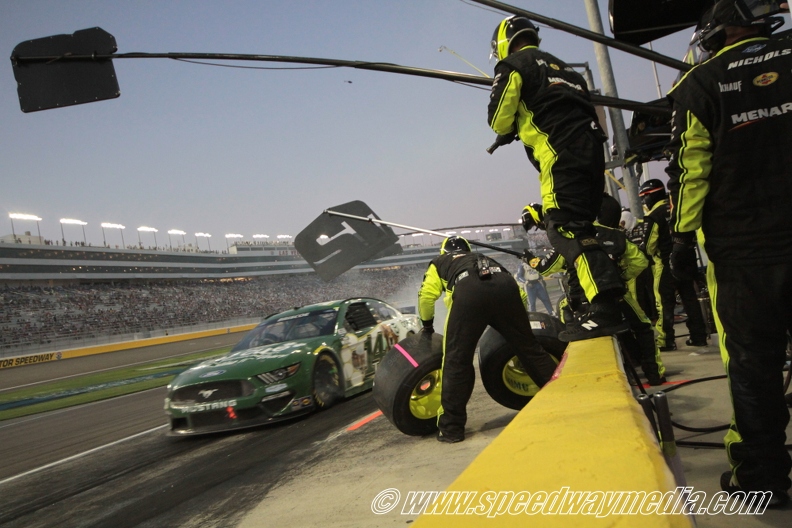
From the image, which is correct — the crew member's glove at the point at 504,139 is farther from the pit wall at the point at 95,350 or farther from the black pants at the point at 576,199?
the pit wall at the point at 95,350

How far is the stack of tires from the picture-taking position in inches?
157

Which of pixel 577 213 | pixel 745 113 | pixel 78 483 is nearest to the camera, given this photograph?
pixel 745 113

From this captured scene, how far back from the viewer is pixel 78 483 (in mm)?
4441

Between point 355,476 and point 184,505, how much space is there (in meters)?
1.14

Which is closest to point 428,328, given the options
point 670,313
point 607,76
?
point 670,313

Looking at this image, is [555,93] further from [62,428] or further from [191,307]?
[191,307]

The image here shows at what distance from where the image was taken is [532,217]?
14.0 feet

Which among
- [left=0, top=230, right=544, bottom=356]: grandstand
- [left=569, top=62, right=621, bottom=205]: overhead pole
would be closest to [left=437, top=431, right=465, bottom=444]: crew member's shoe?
[left=569, top=62, right=621, bottom=205]: overhead pole

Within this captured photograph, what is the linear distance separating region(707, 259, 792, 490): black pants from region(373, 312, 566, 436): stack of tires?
1.98m

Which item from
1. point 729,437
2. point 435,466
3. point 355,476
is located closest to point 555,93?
point 729,437

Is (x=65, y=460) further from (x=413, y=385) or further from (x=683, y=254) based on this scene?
(x=683, y=254)

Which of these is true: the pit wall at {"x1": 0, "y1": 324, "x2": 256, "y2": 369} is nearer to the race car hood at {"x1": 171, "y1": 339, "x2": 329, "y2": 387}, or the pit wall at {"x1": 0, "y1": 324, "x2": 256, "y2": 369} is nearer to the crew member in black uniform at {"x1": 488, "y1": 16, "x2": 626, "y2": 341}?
the race car hood at {"x1": 171, "y1": 339, "x2": 329, "y2": 387}

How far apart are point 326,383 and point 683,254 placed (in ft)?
15.2

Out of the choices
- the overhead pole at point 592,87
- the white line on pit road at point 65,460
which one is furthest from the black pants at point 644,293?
the white line on pit road at point 65,460
